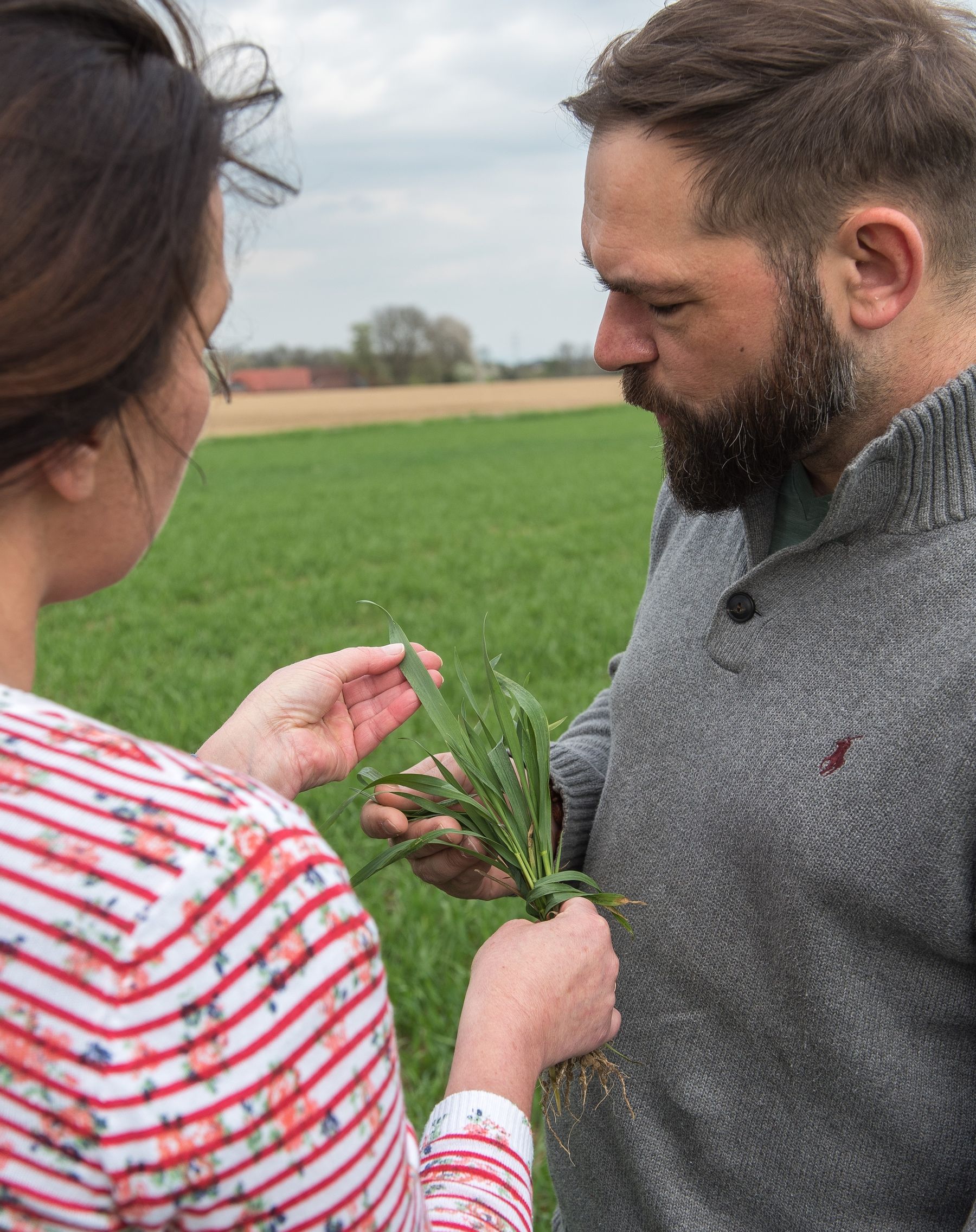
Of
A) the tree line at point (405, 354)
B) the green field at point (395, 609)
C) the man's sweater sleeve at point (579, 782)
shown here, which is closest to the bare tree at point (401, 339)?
the tree line at point (405, 354)

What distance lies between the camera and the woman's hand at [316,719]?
5.72 ft

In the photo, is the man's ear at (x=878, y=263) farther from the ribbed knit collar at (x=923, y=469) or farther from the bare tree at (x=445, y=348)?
the bare tree at (x=445, y=348)

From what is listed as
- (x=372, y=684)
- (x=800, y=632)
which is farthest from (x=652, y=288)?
(x=372, y=684)

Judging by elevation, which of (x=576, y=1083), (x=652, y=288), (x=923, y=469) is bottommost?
(x=576, y=1083)

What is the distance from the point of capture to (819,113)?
1.55m

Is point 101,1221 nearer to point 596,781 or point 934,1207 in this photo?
point 934,1207

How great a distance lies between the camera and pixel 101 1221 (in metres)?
0.76

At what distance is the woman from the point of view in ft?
2.46

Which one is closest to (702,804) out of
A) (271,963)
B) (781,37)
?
(271,963)

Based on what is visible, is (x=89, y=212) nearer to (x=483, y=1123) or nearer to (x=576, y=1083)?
(x=483, y=1123)

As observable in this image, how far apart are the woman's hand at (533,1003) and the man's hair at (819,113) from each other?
45.1 inches

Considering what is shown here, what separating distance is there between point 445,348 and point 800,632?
2772 inches

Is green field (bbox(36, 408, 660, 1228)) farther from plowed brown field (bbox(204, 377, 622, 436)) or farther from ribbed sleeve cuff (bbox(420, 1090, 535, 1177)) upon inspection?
plowed brown field (bbox(204, 377, 622, 436))

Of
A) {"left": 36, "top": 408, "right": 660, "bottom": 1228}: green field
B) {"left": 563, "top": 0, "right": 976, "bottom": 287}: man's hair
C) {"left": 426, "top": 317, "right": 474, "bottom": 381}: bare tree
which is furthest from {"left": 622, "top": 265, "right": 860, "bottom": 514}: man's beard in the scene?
{"left": 426, "top": 317, "right": 474, "bottom": 381}: bare tree
